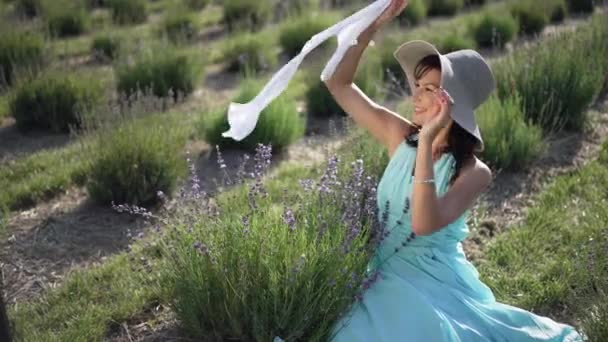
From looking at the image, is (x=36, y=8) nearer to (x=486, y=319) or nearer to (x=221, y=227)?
(x=221, y=227)

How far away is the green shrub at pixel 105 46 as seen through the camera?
297 inches

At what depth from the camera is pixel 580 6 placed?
9.32 m

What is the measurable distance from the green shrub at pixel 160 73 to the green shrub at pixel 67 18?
284 cm

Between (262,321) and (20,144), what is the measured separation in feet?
11.4

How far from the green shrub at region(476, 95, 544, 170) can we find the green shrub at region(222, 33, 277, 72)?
2.98 meters

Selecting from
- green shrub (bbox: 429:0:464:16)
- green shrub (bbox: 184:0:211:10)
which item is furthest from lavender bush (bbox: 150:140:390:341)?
green shrub (bbox: 184:0:211:10)

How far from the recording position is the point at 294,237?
2.80 metres

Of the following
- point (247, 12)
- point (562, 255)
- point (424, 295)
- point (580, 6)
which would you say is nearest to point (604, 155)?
point (562, 255)

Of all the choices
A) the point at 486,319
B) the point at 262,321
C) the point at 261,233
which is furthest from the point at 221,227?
the point at 486,319

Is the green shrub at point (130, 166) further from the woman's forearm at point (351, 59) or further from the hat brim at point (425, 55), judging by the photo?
the hat brim at point (425, 55)

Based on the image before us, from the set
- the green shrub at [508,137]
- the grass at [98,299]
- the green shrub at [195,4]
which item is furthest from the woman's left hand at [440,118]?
the green shrub at [195,4]

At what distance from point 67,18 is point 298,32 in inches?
112

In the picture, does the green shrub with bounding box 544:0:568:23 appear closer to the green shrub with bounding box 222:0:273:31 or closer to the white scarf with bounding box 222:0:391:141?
the green shrub with bounding box 222:0:273:31

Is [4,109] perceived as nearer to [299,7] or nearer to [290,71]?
[290,71]
